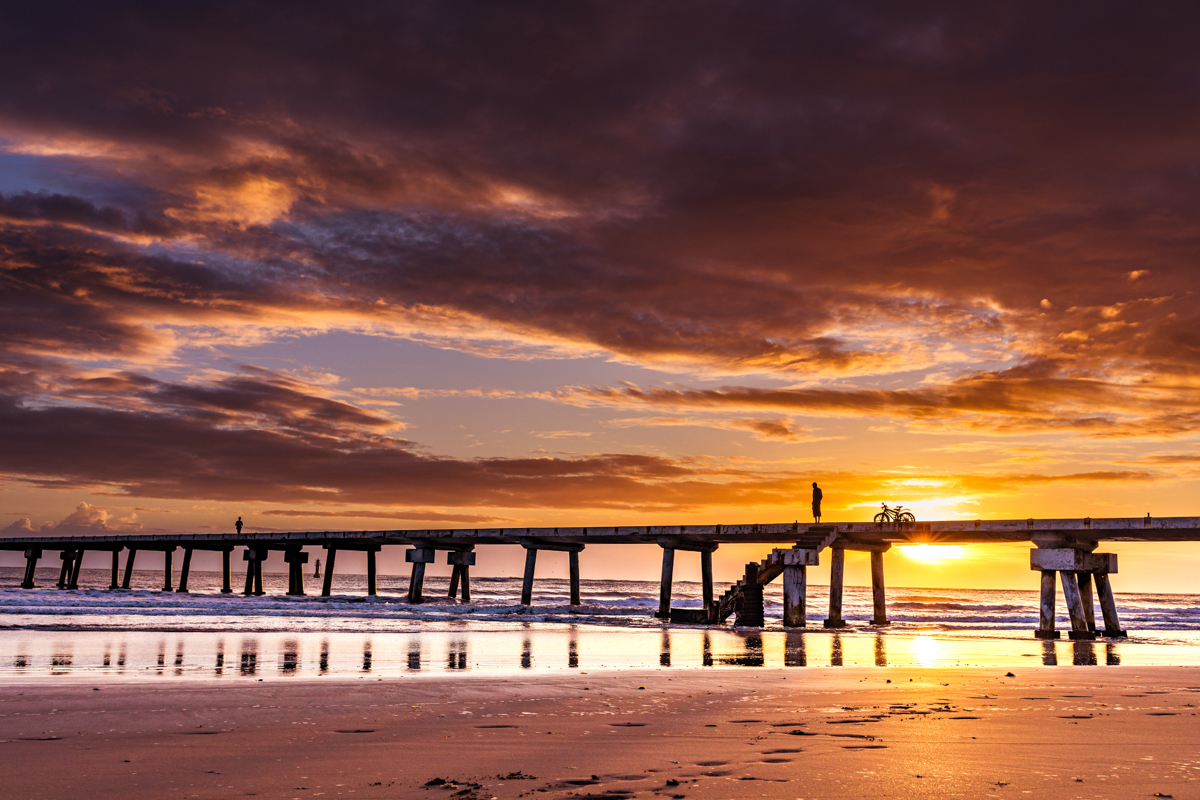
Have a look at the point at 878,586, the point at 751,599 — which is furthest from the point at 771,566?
the point at 878,586

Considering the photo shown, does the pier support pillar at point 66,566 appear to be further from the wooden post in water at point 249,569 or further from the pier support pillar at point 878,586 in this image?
the pier support pillar at point 878,586

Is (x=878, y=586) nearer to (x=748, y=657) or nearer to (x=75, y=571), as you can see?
(x=748, y=657)

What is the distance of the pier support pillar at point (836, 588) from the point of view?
36031 mm

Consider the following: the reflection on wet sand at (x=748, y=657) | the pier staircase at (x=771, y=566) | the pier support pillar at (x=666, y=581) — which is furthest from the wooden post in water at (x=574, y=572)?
the reflection on wet sand at (x=748, y=657)

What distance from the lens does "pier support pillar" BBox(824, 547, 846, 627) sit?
118 ft

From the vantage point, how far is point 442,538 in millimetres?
52844

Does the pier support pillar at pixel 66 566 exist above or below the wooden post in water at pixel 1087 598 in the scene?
below

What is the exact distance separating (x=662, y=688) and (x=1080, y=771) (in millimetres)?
6596

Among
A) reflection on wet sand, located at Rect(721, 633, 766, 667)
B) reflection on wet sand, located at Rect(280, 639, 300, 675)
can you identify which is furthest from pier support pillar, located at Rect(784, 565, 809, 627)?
reflection on wet sand, located at Rect(280, 639, 300, 675)

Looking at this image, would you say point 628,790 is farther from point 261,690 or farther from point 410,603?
point 410,603

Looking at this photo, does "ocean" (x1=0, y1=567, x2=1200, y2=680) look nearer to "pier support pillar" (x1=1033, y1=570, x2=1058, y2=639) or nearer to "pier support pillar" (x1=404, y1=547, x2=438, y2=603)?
"pier support pillar" (x1=1033, y1=570, x2=1058, y2=639)

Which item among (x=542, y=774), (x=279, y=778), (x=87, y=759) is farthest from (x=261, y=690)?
(x=542, y=774)

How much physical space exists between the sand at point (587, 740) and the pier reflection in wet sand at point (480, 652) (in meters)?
2.66

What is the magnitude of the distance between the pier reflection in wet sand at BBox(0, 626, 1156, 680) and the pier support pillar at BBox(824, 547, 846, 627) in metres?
7.62
